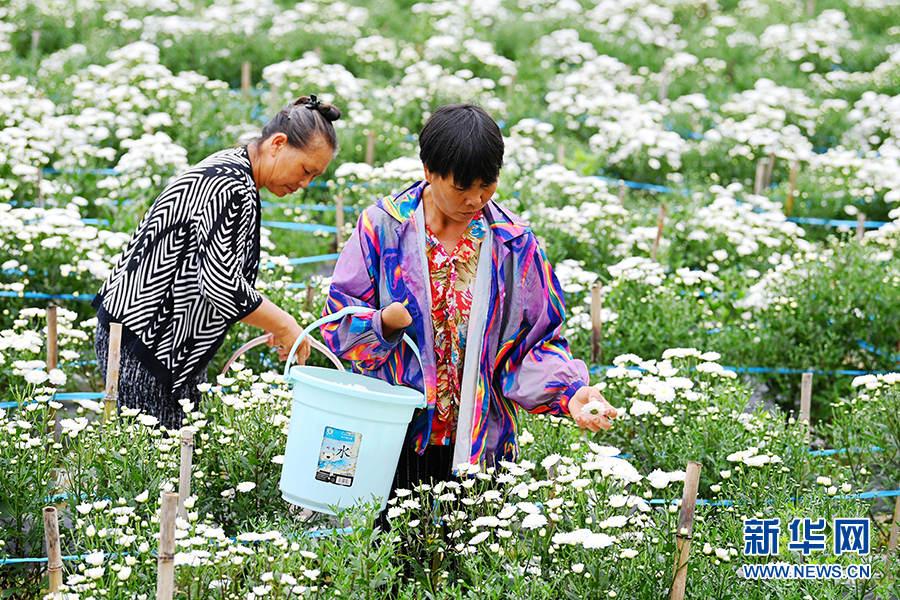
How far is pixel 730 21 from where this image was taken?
534 inches

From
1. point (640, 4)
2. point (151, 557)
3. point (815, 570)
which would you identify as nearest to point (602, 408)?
point (815, 570)

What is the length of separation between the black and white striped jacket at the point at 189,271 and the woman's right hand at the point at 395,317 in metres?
0.95

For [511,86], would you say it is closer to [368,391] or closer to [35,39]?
[35,39]

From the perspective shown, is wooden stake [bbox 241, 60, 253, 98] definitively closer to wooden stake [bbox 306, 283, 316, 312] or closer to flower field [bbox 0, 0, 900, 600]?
flower field [bbox 0, 0, 900, 600]

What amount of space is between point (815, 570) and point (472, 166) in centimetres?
154

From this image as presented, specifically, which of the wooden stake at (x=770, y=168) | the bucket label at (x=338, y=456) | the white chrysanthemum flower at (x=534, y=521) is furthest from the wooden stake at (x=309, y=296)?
the wooden stake at (x=770, y=168)

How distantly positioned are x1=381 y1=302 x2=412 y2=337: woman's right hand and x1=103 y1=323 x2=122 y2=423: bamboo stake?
4.35 ft

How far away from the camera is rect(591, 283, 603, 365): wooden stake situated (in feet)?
15.1

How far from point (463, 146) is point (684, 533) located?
47.6 inches

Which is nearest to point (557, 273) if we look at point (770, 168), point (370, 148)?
point (370, 148)

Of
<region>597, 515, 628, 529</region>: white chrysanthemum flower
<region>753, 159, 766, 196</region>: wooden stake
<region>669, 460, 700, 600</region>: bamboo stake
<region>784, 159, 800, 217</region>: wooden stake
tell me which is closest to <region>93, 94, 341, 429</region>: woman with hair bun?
<region>597, 515, 628, 529</region>: white chrysanthemum flower

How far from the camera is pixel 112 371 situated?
10.9 ft

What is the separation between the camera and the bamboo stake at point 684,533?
8.23ft

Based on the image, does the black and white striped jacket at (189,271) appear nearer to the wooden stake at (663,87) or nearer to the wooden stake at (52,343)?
the wooden stake at (52,343)
